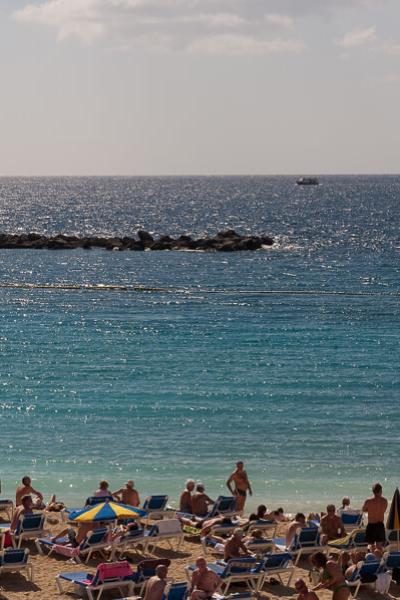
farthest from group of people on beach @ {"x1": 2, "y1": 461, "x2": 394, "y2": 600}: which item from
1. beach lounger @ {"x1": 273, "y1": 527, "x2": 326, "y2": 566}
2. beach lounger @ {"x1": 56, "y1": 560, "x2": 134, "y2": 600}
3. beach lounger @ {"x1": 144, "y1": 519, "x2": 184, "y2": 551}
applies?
beach lounger @ {"x1": 56, "y1": 560, "x2": 134, "y2": 600}

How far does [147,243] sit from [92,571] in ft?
258

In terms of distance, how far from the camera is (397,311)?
55.2 m

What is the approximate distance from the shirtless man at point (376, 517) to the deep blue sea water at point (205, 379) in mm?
5478

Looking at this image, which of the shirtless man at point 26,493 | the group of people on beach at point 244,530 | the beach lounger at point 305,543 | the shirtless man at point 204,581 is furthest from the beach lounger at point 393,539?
the shirtless man at point 26,493

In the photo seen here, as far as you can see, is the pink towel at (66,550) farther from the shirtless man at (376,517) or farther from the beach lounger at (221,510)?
the shirtless man at (376,517)

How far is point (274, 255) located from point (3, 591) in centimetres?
A: 7345

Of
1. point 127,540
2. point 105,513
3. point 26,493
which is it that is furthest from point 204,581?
point 26,493

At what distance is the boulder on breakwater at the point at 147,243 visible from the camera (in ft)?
309

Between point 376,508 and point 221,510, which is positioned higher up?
point 376,508

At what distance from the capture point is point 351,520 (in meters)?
20.2

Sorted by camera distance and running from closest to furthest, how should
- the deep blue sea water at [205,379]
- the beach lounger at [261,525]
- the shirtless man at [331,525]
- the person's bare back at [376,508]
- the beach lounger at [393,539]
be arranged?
1. the person's bare back at [376,508]
2. the beach lounger at [393,539]
3. the shirtless man at [331,525]
4. the beach lounger at [261,525]
5. the deep blue sea water at [205,379]

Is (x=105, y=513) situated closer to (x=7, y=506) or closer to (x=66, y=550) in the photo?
(x=66, y=550)

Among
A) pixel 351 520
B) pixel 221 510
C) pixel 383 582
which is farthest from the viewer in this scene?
pixel 221 510

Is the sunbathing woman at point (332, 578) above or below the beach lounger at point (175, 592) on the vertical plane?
above
